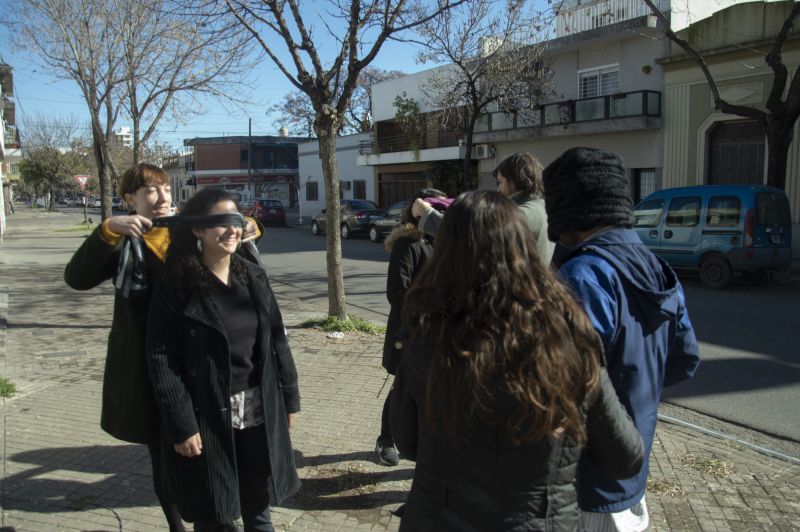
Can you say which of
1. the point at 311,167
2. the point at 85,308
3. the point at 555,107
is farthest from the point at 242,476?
the point at 311,167

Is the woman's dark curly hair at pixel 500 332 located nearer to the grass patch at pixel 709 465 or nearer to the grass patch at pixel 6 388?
the grass patch at pixel 709 465

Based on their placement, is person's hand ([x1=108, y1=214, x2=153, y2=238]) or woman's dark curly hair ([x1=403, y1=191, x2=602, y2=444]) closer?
woman's dark curly hair ([x1=403, y1=191, x2=602, y2=444])

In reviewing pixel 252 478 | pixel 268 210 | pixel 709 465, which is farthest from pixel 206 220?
pixel 268 210

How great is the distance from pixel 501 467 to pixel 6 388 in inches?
219

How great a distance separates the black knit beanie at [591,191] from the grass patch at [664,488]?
2.43m

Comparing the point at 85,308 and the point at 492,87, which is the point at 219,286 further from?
the point at 492,87

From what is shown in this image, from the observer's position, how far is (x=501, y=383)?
1606 mm

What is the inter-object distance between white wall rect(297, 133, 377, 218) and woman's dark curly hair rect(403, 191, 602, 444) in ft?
94.7

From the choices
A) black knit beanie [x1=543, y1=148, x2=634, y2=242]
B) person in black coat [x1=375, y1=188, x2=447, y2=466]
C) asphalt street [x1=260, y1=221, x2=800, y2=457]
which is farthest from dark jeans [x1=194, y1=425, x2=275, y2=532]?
asphalt street [x1=260, y1=221, x2=800, y2=457]

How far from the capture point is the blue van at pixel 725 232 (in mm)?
11344

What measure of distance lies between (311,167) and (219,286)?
39.2 metres

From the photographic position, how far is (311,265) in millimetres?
16750

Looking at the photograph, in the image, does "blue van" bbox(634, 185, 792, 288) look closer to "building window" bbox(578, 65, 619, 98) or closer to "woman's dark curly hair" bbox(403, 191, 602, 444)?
"building window" bbox(578, 65, 619, 98)

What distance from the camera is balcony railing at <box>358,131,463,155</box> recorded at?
28.3 meters
